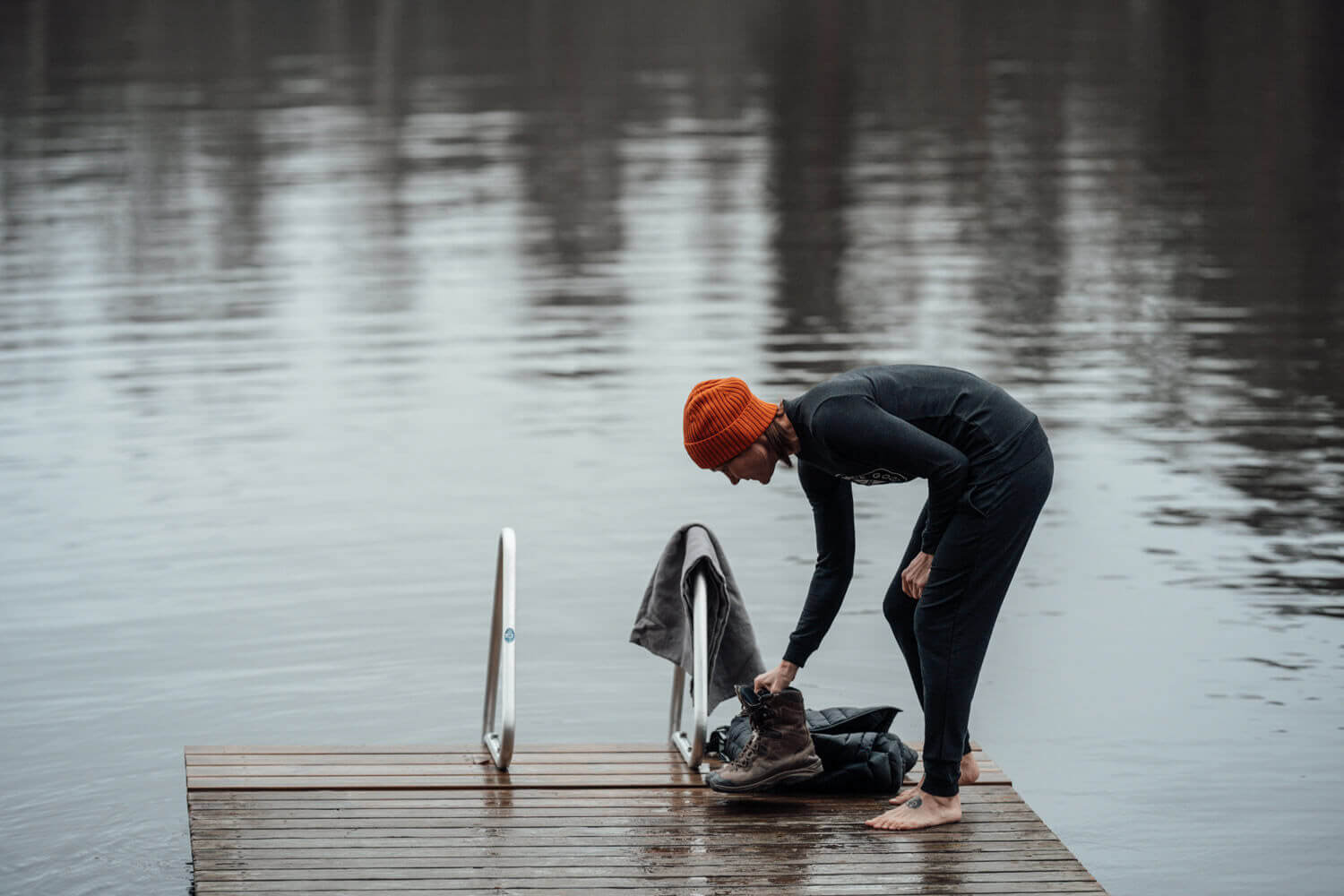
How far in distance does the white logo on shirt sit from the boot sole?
3.49 feet

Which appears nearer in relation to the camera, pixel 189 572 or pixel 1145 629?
pixel 1145 629

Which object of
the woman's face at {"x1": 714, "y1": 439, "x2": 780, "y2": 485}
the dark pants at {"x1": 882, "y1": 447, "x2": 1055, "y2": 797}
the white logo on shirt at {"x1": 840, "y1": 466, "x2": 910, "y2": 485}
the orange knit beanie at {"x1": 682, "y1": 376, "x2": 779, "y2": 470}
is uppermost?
the orange knit beanie at {"x1": 682, "y1": 376, "x2": 779, "y2": 470}

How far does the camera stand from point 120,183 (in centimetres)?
2488

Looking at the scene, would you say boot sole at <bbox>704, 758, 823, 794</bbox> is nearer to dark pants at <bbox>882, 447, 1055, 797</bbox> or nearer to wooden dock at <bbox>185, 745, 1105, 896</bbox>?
wooden dock at <bbox>185, 745, 1105, 896</bbox>

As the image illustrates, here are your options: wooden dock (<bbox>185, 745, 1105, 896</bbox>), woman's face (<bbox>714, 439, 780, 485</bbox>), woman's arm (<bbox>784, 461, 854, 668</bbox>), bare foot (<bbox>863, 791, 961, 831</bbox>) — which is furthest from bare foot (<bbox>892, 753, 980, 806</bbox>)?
woman's face (<bbox>714, 439, 780, 485</bbox>)

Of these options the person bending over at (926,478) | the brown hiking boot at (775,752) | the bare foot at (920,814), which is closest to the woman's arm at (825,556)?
the person bending over at (926,478)

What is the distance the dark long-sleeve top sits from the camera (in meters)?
5.16

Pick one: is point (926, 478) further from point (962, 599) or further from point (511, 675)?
point (511, 675)

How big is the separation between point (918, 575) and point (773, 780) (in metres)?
0.82

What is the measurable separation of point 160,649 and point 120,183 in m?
17.2

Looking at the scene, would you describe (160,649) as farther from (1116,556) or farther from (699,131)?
(699,131)

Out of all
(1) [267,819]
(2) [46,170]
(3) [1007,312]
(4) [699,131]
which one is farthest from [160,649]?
(4) [699,131]

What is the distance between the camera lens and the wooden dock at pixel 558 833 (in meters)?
5.44

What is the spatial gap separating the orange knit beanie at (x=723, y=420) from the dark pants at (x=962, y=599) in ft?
2.04
